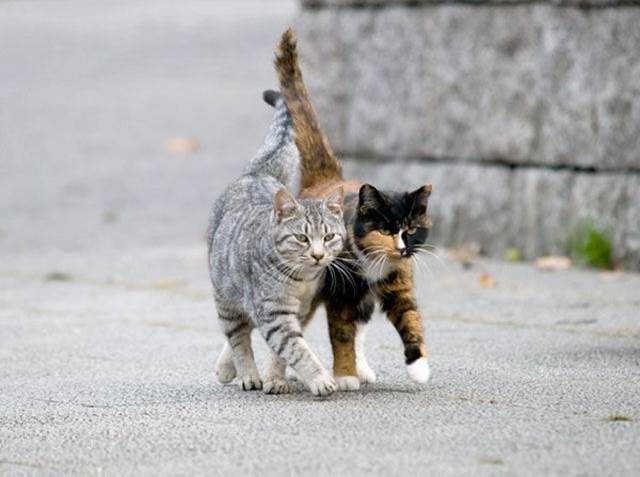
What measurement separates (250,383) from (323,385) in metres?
0.64

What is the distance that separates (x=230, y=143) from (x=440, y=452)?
33.9 ft

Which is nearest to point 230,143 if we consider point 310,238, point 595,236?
point 595,236

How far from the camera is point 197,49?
63.1ft

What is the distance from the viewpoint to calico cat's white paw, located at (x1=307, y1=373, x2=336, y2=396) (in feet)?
19.7

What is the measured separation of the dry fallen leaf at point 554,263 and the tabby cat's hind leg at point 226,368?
3.64m

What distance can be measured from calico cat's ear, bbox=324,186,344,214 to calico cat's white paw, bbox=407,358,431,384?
0.70 metres

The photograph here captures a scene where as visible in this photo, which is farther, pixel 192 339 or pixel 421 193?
pixel 192 339

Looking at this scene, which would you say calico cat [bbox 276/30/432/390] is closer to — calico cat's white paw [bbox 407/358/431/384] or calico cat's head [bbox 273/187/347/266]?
calico cat's white paw [bbox 407/358/431/384]

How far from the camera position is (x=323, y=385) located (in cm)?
600

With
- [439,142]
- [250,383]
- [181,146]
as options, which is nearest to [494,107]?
[439,142]

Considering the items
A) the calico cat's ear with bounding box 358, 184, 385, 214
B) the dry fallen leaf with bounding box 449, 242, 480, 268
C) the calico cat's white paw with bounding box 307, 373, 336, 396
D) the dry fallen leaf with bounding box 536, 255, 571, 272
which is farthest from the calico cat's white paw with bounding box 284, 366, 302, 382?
the dry fallen leaf with bounding box 449, 242, 480, 268

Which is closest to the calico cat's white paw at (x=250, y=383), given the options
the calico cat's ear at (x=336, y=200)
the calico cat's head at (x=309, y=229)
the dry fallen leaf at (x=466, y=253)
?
the calico cat's head at (x=309, y=229)

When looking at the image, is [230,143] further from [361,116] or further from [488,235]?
[488,235]

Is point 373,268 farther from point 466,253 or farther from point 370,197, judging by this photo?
point 466,253
